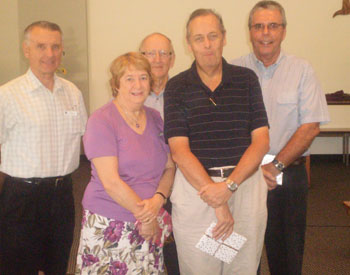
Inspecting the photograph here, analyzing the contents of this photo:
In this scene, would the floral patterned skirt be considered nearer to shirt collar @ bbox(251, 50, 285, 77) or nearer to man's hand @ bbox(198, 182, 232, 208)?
man's hand @ bbox(198, 182, 232, 208)

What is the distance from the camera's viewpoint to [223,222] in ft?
5.90

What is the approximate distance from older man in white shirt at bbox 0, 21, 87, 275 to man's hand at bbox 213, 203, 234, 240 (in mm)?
988

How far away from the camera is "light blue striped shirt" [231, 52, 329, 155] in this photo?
2.30 meters

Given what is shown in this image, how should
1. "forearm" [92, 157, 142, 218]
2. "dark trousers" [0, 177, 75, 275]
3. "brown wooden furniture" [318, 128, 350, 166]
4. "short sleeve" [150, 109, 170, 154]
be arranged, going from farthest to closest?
"brown wooden furniture" [318, 128, 350, 166] → "dark trousers" [0, 177, 75, 275] → "short sleeve" [150, 109, 170, 154] → "forearm" [92, 157, 142, 218]

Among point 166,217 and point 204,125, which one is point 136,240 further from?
point 204,125

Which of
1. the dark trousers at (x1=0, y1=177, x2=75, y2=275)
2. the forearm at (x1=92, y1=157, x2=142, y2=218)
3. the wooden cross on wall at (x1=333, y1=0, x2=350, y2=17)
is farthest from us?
the wooden cross on wall at (x1=333, y1=0, x2=350, y2=17)

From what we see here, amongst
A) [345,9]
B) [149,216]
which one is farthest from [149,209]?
[345,9]

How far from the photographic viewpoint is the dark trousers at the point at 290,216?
235cm

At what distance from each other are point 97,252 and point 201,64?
1.00 m

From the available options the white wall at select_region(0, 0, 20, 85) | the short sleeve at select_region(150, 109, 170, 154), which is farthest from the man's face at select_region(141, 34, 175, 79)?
the white wall at select_region(0, 0, 20, 85)

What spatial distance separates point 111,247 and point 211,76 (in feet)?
3.03

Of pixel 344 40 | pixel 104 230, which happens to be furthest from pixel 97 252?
pixel 344 40

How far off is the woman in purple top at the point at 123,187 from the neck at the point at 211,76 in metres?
0.26

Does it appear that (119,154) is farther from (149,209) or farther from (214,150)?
(214,150)
